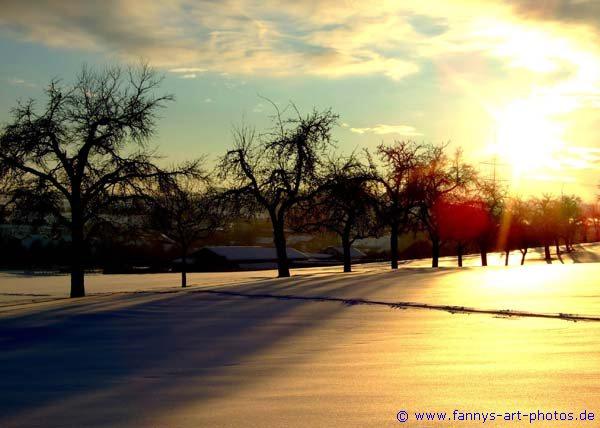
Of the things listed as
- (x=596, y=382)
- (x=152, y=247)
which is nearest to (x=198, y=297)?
(x=596, y=382)

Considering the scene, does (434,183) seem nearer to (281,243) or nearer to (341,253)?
(281,243)

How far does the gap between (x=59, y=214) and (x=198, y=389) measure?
2247 cm

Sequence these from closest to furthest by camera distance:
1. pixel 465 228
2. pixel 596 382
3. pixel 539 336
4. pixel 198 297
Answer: pixel 596 382
pixel 539 336
pixel 198 297
pixel 465 228

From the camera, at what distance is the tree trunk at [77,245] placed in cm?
3055

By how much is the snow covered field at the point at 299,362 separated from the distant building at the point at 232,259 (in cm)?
7838

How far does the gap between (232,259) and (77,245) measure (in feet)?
238

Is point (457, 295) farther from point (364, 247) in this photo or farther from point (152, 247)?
point (364, 247)

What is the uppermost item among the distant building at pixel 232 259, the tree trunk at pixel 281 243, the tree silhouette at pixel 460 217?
the tree silhouette at pixel 460 217

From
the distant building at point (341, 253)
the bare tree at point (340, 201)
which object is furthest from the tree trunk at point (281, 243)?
the distant building at point (341, 253)

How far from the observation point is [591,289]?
23516 mm

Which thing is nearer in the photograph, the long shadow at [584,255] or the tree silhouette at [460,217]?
the tree silhouette at [460,217]

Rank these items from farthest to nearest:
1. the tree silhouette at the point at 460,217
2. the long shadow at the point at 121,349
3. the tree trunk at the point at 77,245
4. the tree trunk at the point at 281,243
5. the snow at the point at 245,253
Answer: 1. the snow at the point at 245,253
2. the tree silhouette at the point at 460,217
3. the tree trunk at the point at 281,243
4. the tree trunk at the point at 77,245
5. the long shadow at the point at 121,349

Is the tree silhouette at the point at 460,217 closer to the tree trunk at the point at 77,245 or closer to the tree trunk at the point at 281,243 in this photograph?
the tree trunk at the point at 281,243

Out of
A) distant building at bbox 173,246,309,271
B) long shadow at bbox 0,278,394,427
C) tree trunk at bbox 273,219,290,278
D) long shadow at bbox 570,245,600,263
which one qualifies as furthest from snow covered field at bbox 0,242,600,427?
distant building at bbox 173,246,309,271
